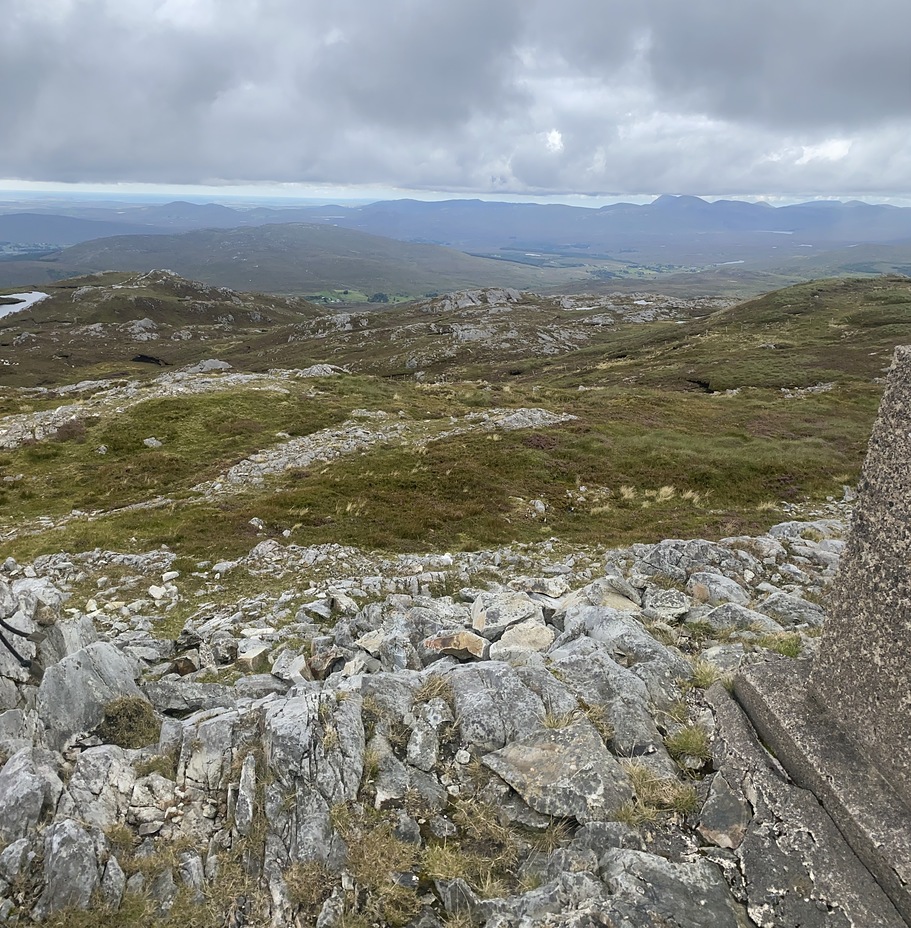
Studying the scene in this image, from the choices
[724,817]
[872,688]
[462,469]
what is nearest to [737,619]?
[872,688]

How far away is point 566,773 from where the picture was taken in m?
6.17

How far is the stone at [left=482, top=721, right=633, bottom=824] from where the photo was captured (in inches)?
230

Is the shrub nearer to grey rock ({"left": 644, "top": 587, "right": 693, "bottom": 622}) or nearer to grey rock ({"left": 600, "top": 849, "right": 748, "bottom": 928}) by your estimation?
grey rock ({"left": 600, "top": 849, "right": 748, "bottom": 928})

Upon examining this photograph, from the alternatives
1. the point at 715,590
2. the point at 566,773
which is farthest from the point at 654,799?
the point at 715,590

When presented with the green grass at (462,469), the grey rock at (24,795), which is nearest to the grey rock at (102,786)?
the grey rock at (24,795)

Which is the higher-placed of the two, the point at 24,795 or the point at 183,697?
the point at 24,795

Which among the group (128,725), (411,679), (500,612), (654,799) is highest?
(654,799)

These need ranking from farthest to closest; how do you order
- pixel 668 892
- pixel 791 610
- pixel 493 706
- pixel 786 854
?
pixel 791 610 → pixel 493 706 → pixel 786 854 → pixel 668 892

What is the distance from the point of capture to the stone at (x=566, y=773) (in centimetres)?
585

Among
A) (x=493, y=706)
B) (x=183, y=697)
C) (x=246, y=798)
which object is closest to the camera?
(x=246, y=798)

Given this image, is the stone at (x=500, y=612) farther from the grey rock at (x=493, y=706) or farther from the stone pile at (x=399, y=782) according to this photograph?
the grey rock at (x=493, y=706)

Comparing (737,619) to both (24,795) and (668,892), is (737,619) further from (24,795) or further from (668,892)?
(24,795)

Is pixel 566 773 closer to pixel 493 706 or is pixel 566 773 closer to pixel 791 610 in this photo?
pixel 493 706

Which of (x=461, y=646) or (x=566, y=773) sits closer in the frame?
(x=566, y=773)
